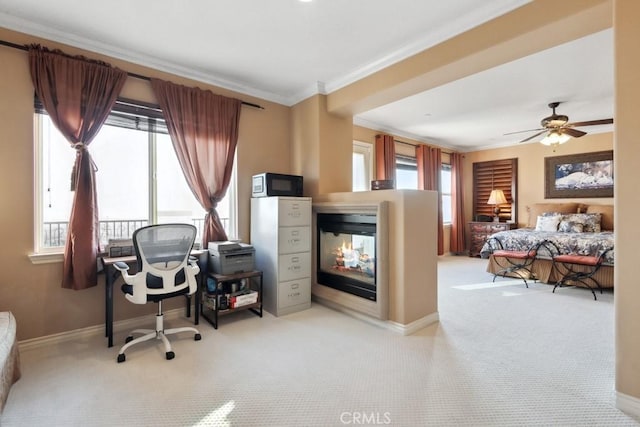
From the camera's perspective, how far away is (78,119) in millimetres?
2727

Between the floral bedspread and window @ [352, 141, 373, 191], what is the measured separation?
2.32 metres

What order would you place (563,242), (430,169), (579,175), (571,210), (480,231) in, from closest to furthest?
(563,242) → (571,210) → (579,175) → (430,169) → (480,231)

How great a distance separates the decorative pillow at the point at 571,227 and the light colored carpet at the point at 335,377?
2.67 m

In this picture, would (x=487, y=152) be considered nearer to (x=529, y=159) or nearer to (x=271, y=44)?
(x=529, y=159)

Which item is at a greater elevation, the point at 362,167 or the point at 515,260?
the point at 362,167

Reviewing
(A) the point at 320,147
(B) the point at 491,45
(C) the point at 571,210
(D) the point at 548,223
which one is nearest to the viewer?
(B) the point at 491,45

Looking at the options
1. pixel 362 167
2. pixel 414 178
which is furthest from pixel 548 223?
pixel 362 167

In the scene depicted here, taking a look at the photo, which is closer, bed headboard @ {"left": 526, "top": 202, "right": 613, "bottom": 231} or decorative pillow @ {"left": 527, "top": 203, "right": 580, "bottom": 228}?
bed headboard @ {"left": 526, "top": 202, "right": 613, "bottom": 231}

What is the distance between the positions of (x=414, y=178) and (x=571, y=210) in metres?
2.91

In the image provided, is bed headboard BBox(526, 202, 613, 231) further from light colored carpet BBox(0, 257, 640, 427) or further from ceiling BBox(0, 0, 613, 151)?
light colored carpet BBox(0, 257, 640, 427)

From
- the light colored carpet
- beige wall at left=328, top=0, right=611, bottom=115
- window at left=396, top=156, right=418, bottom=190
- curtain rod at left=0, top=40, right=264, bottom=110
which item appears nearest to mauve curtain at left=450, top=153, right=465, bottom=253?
window at left=396, top=156, right=418, bottom=190

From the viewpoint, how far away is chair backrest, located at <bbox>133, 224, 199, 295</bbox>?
2.45 metres

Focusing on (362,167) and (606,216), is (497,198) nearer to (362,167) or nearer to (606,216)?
(606,216)

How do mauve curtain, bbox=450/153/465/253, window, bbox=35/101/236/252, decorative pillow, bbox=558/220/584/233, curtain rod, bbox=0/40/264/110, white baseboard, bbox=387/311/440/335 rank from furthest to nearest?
mauve curtain, bbox=450/153/465/253 → decorative pillow, bbox=558/220/584/233 → white baseboard, bbox=387/311/440/335 → window, bbox=35/101/236/252 → curtain rod, bbox=0/40/264/110
